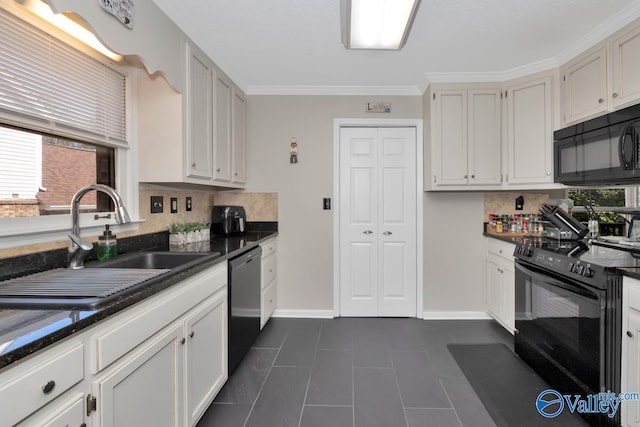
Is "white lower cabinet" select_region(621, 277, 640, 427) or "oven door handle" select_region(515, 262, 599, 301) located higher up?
"oven door handle" select_region(515, 262, 599, 301)

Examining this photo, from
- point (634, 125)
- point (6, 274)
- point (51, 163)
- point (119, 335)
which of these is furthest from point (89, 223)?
point (634, 125)

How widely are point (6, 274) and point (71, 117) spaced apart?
2.71 ft

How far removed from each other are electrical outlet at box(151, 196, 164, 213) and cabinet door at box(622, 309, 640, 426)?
279 cm

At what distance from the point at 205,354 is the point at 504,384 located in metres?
1.93

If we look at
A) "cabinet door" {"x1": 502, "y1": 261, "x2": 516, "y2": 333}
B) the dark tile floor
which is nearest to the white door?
the dark tile floor

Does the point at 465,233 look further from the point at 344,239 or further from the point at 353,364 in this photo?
the point at 353,364

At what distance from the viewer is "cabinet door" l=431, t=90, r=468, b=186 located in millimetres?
2957

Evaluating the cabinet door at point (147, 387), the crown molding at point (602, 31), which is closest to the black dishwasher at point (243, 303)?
the cabinet door at point (147, 387)

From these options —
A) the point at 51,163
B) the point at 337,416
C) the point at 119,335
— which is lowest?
the point at 337,416

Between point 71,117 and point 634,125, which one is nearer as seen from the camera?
point 71,117

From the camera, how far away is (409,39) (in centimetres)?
231

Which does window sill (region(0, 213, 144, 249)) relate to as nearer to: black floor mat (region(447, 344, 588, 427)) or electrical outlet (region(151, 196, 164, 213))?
electrical outlet (region(151, 196, 164, 213))

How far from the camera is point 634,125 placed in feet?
6.00

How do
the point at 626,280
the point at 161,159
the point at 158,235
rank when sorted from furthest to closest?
the point at 158,235 → the point at 161,159 → the point at 626,280
